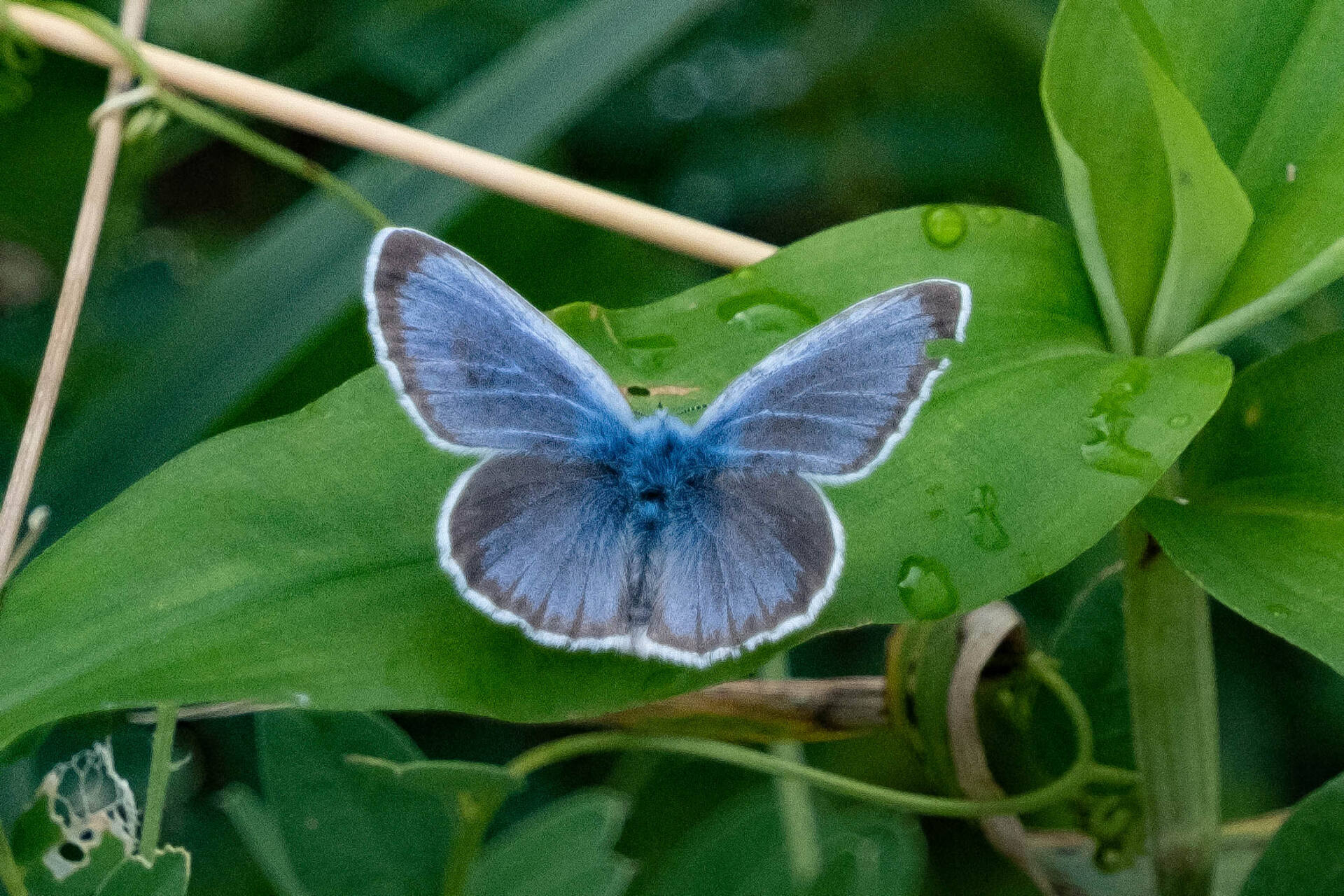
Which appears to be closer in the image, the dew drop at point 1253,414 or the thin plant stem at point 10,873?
the thin plant stem at point 10,873

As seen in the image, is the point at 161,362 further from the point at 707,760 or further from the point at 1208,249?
the point at 1208,249

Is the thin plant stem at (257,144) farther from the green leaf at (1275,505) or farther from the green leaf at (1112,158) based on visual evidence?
the green leaf at (1275,505)

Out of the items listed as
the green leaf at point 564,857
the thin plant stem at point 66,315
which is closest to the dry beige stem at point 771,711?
the green leaf at point 564,857

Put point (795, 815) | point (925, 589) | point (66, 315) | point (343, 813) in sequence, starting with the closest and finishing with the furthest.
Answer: point (925, 589), point (343, 813), point (66, 315), point (795, 815)

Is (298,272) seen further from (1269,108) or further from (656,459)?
(1269,108)

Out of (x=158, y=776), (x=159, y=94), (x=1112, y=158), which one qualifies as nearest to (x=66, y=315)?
(x=159, y=94)

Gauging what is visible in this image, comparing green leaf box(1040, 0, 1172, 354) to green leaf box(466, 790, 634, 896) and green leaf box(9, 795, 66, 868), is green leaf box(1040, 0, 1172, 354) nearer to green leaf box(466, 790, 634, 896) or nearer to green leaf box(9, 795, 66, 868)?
green leaf box(466, 790, 634, 896)

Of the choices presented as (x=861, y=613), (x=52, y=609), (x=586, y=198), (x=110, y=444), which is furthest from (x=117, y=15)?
(x=861, y=613)
